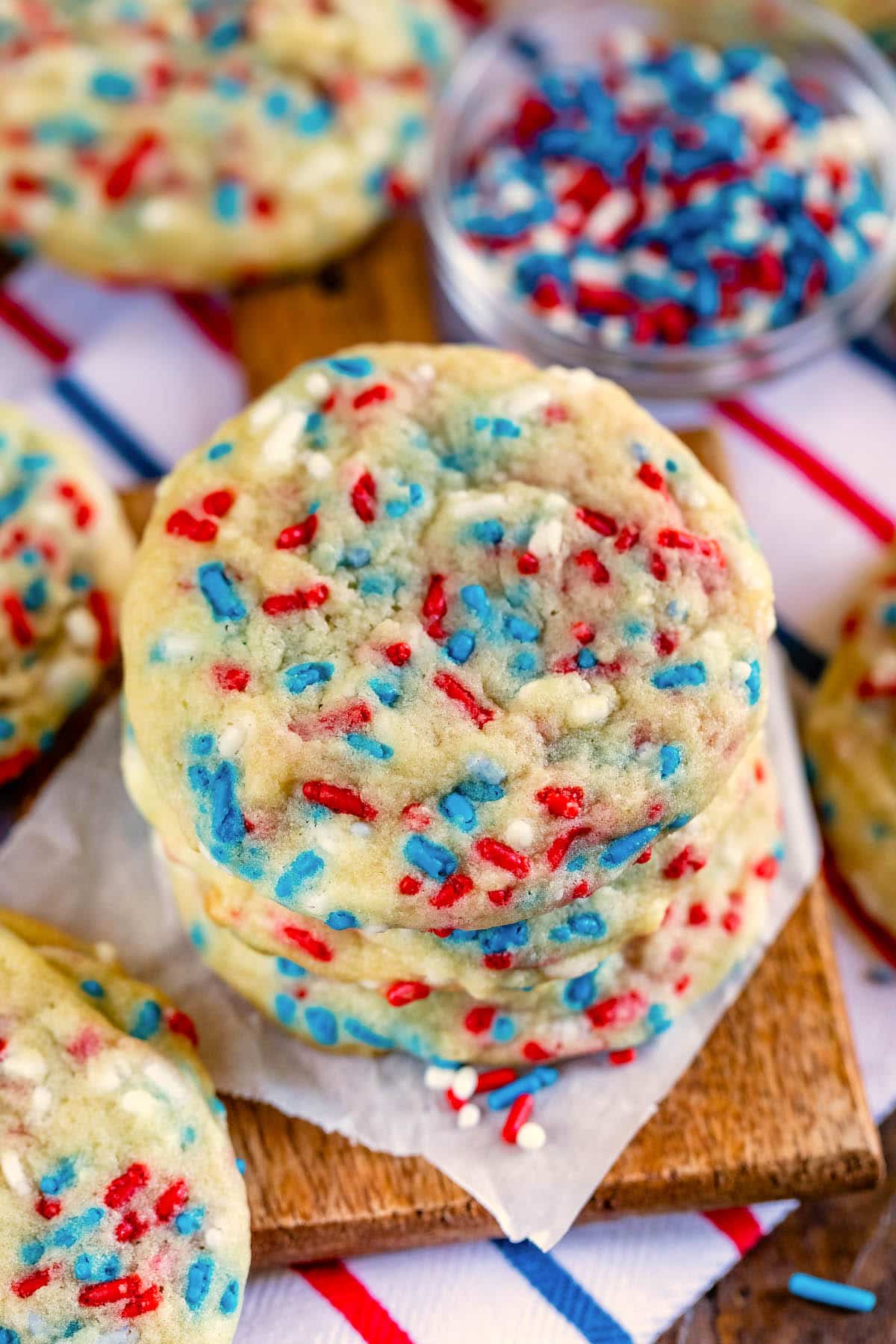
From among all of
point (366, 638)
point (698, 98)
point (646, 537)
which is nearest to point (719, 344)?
point (698, 98)

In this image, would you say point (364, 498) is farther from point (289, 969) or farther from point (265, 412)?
point (289, 969)

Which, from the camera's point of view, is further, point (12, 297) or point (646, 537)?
point (12, 297)

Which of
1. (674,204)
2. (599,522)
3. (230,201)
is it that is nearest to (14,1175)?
(599,522)

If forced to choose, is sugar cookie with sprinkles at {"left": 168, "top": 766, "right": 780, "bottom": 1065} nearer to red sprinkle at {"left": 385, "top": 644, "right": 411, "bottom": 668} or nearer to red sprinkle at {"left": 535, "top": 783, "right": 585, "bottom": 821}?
red sprinkle at {"left": 535, "top": 783, "right": 585, "bottom": 821}

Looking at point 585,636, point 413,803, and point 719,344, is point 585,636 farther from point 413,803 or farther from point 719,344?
point 719,344

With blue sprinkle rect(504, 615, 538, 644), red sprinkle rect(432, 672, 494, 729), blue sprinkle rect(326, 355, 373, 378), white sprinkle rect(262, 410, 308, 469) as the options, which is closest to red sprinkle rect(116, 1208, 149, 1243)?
red sprinkle rect(432, 672, 494, 729)
